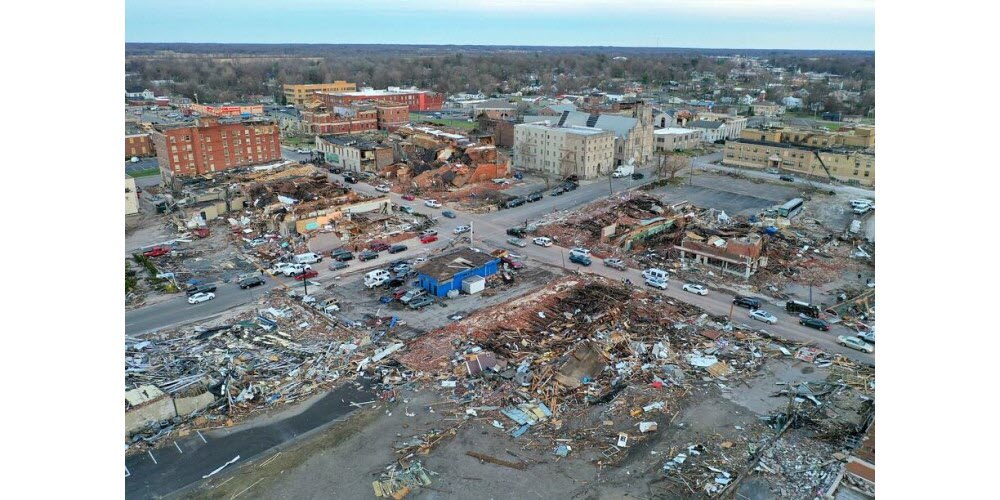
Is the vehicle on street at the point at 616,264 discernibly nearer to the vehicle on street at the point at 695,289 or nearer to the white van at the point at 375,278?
the vehicle on street at the point at 695,289

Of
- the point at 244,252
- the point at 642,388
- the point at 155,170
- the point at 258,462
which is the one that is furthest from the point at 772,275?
the point at 155,170

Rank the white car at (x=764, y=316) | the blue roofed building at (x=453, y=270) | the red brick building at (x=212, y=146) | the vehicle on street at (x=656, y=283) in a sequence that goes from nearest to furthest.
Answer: the white car at (x=764, y=316), the blue roofed building at (x=453, y=270), the vehicle on street at (x=656, y=283), the red brick building at (x=212, y=146)

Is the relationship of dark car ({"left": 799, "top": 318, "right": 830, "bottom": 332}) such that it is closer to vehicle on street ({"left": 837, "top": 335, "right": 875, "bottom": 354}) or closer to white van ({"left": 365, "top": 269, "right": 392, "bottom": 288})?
vehicle on street ({"left": 837, "top": 335, "right": 875, "bottom": 354})

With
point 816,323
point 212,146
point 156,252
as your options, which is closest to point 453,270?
point 816,323

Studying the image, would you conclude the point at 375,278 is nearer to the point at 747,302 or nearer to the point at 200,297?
the point at 200,297

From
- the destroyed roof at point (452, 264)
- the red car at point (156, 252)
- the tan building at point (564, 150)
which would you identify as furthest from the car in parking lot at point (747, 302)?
the red car at point (156, 252)

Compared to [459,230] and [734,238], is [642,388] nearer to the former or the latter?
[734,238]
